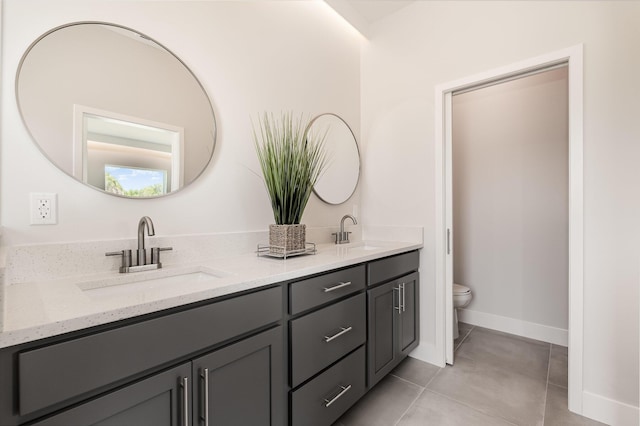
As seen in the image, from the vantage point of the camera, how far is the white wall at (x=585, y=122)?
1489 mm

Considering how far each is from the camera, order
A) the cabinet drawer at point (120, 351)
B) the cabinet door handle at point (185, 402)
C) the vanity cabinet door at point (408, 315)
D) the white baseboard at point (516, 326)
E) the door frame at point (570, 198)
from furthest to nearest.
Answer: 1. the white baseboard at point (516, 326)
2. the vanity cabinet door at point (408, 315)
3. the door frame at point (570, 198)
4. the cabinet door handle at point (185, 402)
5. the cabinet drawer at point (120, 351)

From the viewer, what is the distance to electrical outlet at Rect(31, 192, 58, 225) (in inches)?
40.2

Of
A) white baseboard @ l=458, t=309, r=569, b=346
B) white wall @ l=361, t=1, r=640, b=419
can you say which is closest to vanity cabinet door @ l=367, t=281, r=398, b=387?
white wall @ l=361, t=1, r=640, b=419

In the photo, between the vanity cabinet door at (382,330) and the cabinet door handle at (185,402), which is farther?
the vanity cabinet door at (382,330)

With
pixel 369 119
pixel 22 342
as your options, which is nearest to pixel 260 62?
pixel 369 119

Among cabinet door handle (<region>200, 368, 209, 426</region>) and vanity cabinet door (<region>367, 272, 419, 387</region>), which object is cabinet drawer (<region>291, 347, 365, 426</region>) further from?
cabinet door handle (<region>200, 368, 209, 426</region>)

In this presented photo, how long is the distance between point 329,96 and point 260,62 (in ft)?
2.24

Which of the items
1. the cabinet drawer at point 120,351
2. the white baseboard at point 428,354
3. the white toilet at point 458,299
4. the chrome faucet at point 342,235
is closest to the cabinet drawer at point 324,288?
the cabinet drawer at point 120,351

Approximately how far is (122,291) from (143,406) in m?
0.48

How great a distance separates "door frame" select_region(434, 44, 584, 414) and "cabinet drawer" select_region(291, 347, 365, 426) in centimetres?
89

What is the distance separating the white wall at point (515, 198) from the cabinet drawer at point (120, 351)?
260 cm

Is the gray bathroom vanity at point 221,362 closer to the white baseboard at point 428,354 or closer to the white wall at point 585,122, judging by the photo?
the white baseboard at point 428,354

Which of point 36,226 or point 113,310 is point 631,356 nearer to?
point 113,310

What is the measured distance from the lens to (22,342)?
→ 59cm
